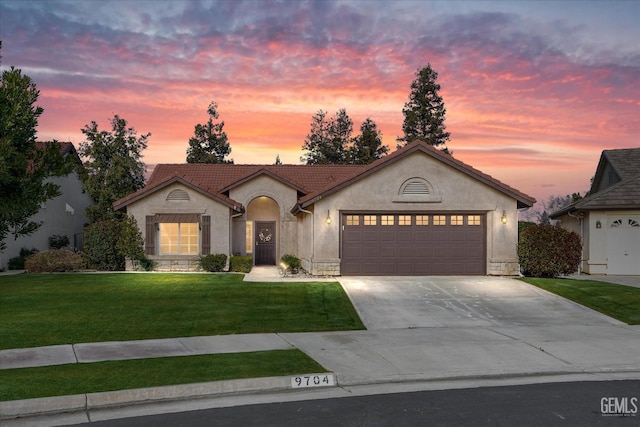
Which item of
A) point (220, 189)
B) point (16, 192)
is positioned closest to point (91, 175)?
point (220, 189)

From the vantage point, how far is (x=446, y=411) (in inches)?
305

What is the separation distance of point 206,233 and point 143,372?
56.1 ft

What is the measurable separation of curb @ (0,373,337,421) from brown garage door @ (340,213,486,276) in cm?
1400

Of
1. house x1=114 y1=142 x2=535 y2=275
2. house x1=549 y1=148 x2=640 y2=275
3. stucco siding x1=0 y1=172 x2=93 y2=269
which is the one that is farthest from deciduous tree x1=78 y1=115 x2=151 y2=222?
house x1=549 y1=148 x2=640 y2=275

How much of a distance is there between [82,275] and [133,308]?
8.96 metres

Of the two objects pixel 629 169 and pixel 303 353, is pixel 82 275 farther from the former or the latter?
pixel 629 169

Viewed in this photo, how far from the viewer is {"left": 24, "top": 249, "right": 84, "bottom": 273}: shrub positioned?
2514 centimetres

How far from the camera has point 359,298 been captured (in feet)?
58.7

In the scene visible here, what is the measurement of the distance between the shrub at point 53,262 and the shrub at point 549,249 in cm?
1857

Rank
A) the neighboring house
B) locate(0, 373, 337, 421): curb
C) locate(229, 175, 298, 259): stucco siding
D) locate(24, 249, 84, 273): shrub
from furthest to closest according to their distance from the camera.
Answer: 1. locate(229, 175, 298, 259): stucco siding
2. the neighboring house
3. locate(24, 249, 84, 273): shrub
4. locate(0, 373, 337, 421): curb

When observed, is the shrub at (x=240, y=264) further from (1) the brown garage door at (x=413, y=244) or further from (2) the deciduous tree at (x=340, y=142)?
(2) the deciduous tree at (x=340, y=142)

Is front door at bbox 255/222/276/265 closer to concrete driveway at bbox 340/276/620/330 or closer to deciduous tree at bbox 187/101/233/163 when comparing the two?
concrete driveway at bbox 340/276/620/330

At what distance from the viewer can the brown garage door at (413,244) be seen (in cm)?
2302

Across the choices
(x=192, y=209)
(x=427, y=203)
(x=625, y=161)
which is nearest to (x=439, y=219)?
(x=427, y=203)
